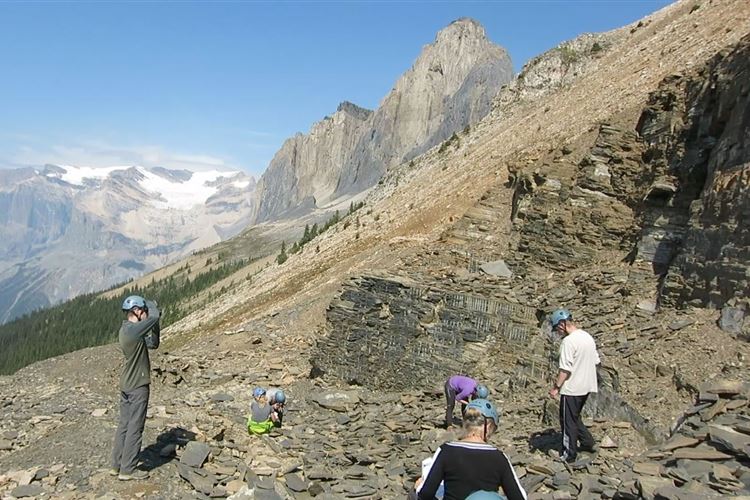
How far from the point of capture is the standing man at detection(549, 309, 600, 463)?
8992mm

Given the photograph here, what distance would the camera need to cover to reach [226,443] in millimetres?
11867

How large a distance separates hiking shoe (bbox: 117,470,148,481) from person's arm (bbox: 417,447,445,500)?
6528mm

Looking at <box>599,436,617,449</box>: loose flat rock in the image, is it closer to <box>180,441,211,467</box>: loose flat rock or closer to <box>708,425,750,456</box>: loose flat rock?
<box>708,425,750,456</box>: loose flat rock

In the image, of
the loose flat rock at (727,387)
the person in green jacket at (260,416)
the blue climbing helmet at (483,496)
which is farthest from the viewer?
the person in green jacket at (260,416)

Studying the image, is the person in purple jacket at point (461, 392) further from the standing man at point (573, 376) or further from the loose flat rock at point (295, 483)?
the loose flat rock at point (295, 483)

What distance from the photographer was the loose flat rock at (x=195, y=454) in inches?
410

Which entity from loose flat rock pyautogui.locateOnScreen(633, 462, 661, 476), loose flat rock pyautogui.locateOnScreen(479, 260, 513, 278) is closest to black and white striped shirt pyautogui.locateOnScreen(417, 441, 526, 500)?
loose flat rock pyautogui.locateOnScreen(633, 462, 661, 476)

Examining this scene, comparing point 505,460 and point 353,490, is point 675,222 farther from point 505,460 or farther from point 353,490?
point 505,460

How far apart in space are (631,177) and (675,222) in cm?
302

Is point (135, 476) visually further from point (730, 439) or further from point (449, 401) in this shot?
point (730, 439)

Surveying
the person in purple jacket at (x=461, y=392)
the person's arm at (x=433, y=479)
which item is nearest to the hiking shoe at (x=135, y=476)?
the person in purple jacket at (x=461, y=392)

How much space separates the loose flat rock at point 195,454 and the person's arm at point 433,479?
6.59 meters

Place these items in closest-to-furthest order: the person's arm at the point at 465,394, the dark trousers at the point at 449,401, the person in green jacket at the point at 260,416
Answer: the person's arm at the point at 465,394 < the dark trousers at the point at 449,401 < the person in green jacket at the point at 260,416

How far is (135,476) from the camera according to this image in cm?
969
